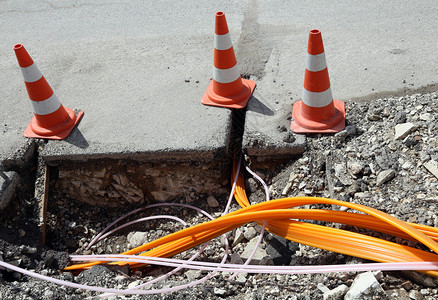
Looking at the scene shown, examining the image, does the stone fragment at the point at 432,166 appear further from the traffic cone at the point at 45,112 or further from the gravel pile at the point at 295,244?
the traffic cone at the point at 45,112

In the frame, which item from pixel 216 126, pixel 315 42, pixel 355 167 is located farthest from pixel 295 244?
pixel 315 42

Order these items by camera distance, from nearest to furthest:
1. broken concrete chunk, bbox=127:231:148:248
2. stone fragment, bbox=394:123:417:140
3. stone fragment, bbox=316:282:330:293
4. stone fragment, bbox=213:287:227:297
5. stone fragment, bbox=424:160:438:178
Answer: stone fragment, bbox=316:282:330:293 → stone fragment, bbox=213:287:227:297 → stone fragment, bbox=424:160:438:178 → stone fragment, bbox=394:123:417:140 → broken concrete chunk, bbox=127:231:148:248

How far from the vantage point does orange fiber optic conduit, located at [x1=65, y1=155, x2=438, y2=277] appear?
2529mm

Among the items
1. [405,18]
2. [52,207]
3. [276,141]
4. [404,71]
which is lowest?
[52,207]

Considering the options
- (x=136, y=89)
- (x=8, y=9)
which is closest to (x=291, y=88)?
(x=136, y=89)

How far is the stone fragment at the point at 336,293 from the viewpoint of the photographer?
2455 millimetres

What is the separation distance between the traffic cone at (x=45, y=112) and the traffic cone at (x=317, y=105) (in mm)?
1976

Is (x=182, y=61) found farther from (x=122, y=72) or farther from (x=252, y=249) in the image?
(x=252, y=249)

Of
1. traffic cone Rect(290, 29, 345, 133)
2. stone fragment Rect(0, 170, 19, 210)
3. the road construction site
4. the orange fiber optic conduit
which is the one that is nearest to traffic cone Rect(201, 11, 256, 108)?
the road construction site

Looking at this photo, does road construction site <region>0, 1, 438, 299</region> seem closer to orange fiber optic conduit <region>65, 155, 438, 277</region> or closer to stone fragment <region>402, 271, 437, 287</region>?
stone fragment <region>402, 271, 437, 287</region>

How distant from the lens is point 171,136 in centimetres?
362

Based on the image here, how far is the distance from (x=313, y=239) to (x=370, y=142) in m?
0.96

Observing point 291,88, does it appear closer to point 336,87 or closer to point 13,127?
point 336,87

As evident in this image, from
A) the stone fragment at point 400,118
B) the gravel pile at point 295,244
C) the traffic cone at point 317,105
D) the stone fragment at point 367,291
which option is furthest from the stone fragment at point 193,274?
the stone fragment at point 400,118
